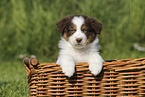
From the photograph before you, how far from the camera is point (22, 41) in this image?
845cm

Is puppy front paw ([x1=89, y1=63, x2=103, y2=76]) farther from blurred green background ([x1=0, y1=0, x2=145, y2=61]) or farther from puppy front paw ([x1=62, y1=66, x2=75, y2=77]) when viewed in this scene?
blurred green background ([x1=0, y1=0, x2=145, y2=61])

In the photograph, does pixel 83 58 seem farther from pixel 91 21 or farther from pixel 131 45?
pixel 131 45

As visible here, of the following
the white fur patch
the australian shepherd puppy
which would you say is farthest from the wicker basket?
the white fur patch

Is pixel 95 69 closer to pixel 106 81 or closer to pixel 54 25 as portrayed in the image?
pixel 106 81

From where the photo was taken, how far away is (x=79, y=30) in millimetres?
3191

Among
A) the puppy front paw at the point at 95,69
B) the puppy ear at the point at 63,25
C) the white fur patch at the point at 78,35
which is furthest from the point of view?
the puppy ear at the point at 63,25

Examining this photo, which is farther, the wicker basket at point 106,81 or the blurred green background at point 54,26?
the blurred green background at point 54,26

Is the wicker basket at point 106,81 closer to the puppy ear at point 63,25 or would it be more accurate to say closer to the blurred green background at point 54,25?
the puppy ear at point 63,25

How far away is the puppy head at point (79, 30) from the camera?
306 centimetres

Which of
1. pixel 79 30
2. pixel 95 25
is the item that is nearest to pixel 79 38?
pixel 79 30

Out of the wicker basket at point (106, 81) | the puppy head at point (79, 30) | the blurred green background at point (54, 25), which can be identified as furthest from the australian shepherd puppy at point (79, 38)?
the blurred green background at point (54, 25)

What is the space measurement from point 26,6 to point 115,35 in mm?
4023

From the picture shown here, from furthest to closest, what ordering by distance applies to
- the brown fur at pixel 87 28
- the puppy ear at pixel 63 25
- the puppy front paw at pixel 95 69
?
the puppy ear at pixel 63 25 → the brown fur at pixel 87 28 → the puppy front paw at pixel 95 69

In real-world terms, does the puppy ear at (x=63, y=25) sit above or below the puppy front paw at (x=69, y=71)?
above
